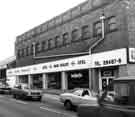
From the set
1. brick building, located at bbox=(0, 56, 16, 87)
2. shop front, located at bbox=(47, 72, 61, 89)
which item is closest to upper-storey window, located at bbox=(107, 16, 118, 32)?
shop front, located at bbox=(47, 72, 61, 89)

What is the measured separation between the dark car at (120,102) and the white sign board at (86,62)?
16.0m

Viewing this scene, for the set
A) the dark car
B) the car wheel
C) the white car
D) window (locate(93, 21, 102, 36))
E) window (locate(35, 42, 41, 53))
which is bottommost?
the car wheel

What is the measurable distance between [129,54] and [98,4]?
22.7 feet

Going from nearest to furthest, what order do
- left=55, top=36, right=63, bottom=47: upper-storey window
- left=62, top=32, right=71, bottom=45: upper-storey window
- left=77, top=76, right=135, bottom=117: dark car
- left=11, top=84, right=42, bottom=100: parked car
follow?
left=77, top=76, right=135, bottom=117: dark car
left=11, top=84, right=42, bottom=100: parked car
left=62, top=32, right=71, bottom=45: upper-storey window
left=55, top=36, right=63, bottom=47: upper-storey window

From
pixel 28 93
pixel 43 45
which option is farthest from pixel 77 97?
pixel 43 45

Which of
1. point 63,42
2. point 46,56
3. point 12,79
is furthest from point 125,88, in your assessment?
point 12,79

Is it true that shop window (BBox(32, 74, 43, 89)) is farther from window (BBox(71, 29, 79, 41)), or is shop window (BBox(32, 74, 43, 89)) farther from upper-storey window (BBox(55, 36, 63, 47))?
window (BBox(71, 29, 79, 41))

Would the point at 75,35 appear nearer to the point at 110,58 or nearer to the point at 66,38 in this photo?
the point at 66,38

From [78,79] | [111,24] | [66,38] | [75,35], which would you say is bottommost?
[78,79]

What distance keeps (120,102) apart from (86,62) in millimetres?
20172

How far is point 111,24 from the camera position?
2244cm

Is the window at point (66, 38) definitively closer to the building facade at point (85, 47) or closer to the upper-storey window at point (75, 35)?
the building facade at point (85, 47)

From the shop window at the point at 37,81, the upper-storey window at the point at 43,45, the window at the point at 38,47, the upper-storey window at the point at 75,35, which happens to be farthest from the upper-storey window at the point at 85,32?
the shop window at the point at 37,81

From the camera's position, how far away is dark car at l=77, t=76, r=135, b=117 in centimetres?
369
